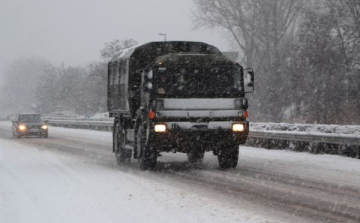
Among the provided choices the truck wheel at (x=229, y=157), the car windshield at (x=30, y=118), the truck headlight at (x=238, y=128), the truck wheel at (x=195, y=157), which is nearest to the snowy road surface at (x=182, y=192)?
the truck wheel at (x=229, y=157)

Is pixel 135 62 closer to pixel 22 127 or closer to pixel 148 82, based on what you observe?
pixel 148 82

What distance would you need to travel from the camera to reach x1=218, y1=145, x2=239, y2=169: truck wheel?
13.9m

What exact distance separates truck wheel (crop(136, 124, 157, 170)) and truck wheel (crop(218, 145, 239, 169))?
1738 millimetres

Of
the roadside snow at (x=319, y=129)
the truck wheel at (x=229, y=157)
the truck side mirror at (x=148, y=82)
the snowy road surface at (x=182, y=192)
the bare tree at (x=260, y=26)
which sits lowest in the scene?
the snowy road surface at (x=182, y=192)

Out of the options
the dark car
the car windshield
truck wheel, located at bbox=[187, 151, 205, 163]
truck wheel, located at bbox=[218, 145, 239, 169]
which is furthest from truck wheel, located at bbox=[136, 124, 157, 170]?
the car windshield

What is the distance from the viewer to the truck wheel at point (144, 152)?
13325mm

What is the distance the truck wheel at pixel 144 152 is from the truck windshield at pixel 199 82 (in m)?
1.20

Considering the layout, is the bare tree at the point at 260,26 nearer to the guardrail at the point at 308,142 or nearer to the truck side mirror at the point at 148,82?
the guardrail at the point at 308,142

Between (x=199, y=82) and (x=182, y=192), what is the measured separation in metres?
3.88

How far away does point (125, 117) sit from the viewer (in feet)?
50.3

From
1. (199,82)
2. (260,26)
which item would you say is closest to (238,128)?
(199,82)

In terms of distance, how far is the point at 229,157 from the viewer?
45.8 feet

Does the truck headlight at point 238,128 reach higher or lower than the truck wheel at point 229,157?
higher

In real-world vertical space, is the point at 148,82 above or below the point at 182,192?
above
